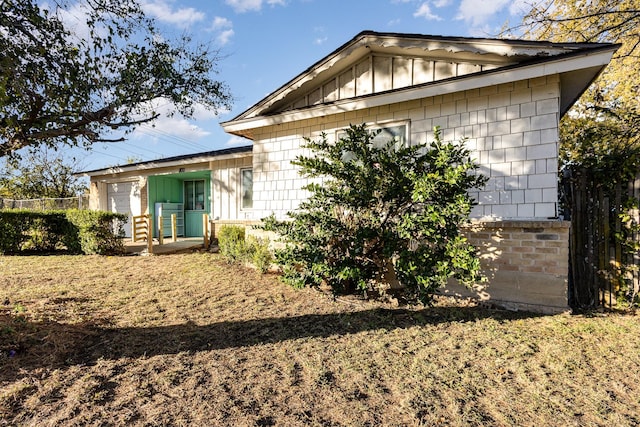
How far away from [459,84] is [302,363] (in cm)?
479

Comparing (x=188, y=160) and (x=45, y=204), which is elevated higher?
(x=188, y=160)

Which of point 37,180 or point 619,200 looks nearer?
point 619,200

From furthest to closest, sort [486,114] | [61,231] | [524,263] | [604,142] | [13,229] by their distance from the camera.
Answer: [61,231] < [604,142] < [13,229] < [486,114] < [524,263]

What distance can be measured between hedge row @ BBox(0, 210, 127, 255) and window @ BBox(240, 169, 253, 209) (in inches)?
152

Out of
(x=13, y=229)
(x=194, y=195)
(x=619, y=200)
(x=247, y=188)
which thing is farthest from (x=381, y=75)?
(x=13, y=229)

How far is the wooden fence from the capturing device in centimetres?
475

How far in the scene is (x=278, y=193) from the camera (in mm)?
7418

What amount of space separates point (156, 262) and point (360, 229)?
6.46 meters

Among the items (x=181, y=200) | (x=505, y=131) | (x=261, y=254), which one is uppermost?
(x=505, y=131)

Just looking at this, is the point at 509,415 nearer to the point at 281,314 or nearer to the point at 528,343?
the point at 528,343

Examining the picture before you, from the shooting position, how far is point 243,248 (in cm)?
Result: 802

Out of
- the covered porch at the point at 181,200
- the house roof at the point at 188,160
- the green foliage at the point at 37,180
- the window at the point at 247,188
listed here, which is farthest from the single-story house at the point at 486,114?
the green foliage at the point at 37,180

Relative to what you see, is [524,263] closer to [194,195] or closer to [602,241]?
[602,241]

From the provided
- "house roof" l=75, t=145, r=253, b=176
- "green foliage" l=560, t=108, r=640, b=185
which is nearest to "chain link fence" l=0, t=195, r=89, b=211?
"house roof" l=75, t=145, r=253, b=176
